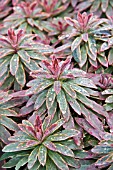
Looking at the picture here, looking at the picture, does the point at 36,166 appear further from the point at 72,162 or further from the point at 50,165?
the point at 72,162

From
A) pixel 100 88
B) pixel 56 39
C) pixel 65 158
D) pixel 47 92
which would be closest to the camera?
pixel 65 158

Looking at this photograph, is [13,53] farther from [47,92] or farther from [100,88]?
[100,88]

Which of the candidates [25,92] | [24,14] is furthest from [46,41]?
[25,92]

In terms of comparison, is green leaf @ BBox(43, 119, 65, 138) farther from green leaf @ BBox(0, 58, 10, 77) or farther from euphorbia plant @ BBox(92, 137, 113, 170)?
green leaf @ BBox(0, 58, 10, 77)

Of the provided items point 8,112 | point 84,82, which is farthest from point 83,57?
point 8,112

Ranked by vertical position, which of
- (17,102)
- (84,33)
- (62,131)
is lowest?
(62,131)

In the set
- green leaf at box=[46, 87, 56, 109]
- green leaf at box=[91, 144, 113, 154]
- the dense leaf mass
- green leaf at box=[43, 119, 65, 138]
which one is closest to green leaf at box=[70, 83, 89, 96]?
the dense leaf mass

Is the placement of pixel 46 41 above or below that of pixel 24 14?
below
